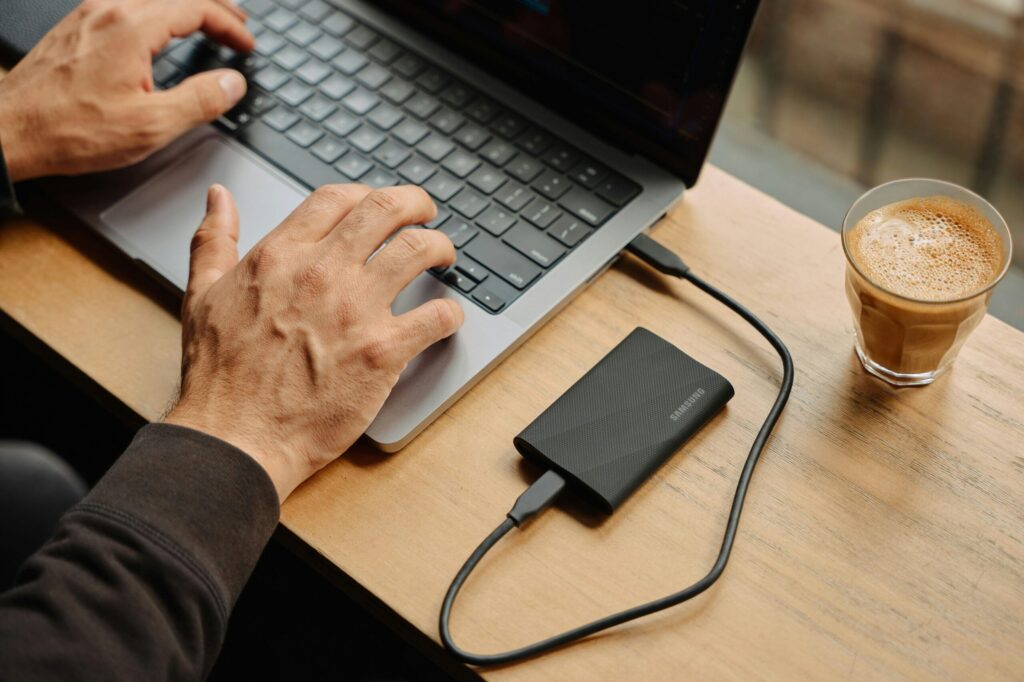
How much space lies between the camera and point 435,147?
0.83 meters

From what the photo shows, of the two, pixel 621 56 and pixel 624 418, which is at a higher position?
pixel 621 56

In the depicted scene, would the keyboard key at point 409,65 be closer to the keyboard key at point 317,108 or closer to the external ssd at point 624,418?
the keyboard key at point 317,108

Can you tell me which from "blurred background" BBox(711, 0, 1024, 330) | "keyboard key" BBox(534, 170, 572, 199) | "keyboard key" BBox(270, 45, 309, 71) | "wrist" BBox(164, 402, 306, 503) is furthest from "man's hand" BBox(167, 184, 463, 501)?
"blurred background" BBox(711, 0, 1024, 330)

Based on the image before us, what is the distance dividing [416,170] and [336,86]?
130mm

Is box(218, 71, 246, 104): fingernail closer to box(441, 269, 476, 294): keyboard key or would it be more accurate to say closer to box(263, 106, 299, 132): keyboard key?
box(263, 106, 299, 132): keyboard key

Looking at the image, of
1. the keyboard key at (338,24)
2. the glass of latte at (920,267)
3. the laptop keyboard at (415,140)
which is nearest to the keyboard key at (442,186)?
the laptop keyboard at (415,140)

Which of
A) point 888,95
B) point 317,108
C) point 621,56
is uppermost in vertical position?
point 621,56

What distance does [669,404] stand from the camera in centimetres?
68

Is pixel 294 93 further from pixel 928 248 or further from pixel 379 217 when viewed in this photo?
pixel 928 248

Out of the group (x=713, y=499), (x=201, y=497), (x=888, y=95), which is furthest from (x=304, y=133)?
(x=888, y=95)

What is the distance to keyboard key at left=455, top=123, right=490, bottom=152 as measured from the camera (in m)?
0.83

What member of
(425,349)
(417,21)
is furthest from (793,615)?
(417,21)

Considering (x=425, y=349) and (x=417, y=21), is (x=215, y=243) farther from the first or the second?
(x=417, y=21)

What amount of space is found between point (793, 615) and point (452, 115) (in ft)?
1.65
